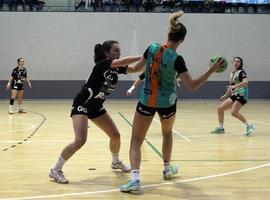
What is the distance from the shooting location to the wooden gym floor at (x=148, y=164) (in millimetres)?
5305

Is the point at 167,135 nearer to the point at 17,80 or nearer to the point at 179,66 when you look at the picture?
the point at 179,66

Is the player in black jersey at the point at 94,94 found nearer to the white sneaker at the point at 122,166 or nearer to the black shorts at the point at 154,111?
the black shorts at the point at 154,111

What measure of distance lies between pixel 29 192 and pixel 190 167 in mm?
2615

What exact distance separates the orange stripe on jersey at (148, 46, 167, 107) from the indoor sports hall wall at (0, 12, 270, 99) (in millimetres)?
16641

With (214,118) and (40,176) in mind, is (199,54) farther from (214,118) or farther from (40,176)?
(40,176)

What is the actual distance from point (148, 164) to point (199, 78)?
8.61ft

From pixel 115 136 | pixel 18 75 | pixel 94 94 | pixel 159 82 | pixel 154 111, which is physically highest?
pixel 159 82

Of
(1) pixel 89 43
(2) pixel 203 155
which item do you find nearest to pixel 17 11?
(1) pixel 89 43

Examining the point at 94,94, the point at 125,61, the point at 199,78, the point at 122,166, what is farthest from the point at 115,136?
the point at 199,78

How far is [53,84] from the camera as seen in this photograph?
22016 mm

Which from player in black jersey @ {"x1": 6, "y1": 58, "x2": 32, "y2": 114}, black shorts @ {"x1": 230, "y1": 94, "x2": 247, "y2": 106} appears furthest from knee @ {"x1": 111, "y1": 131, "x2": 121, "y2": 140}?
player in black jersey @ {"x1": 6, "y1": 58, "x2": 32, "y2": 114}

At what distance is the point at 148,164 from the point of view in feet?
23.0

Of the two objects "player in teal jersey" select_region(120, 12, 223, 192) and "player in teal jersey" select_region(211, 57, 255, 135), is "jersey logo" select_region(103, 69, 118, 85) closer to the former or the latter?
"player in teal jersey" select_region(120, 12, 223, 192)

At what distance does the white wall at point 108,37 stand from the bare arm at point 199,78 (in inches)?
666
